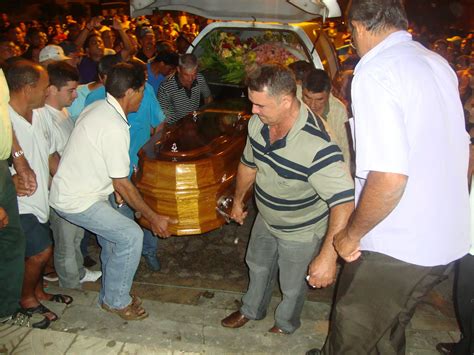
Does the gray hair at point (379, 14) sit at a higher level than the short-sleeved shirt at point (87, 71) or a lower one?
higher

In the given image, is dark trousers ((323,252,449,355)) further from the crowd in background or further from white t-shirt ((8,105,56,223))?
white t-shirt ((8,105,56,223))

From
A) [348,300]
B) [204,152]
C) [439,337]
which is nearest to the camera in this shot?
[348,300]

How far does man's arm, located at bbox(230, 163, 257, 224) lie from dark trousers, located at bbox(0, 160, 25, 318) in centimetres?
148

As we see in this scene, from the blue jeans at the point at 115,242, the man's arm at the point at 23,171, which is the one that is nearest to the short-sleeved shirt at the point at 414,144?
the blue jeans at the point at 115,242

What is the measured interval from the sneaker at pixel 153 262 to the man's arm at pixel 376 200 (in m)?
2.54

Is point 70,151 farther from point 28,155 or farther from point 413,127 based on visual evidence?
point 413,127

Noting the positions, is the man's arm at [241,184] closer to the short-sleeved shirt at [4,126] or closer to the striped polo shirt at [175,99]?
the short-sleeved shirt at [4,126]

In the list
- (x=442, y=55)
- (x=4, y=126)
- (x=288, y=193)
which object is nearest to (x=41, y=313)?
(x=4, y=126)

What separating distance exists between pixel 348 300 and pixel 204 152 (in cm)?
166

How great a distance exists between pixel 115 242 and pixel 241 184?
3.26 ft

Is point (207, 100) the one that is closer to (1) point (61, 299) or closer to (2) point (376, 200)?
(1) point (61, 299)

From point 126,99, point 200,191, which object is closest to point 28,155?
point 126,99

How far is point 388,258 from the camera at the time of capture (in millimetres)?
2170

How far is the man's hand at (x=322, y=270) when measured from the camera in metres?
2.46
